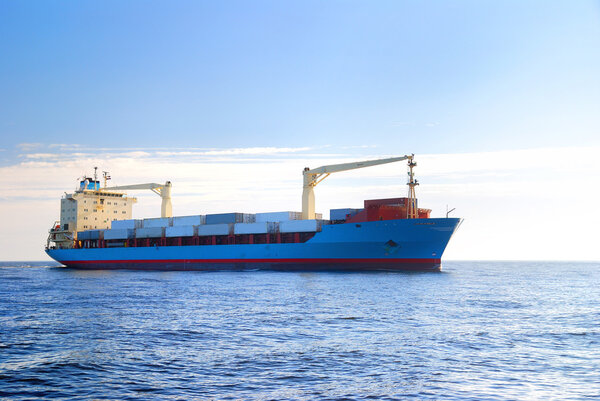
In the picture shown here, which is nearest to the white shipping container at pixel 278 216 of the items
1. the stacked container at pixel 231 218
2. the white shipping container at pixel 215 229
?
the stacked container at pixel 231 218

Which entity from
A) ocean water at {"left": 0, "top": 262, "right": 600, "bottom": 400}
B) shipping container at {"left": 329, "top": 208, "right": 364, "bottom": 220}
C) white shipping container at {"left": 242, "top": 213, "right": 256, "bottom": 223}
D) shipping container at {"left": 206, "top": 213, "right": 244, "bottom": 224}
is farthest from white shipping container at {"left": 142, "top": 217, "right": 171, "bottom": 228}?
ocean water at {"left": 0, "top": 262, "right": 600, "bottom": 400}

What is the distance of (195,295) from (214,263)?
3192cm

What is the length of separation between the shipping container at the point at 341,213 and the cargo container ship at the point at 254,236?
0.11 meters

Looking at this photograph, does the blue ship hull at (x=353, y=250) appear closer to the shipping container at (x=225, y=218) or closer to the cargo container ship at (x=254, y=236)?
the cargo container ship at (x=254, y=236)

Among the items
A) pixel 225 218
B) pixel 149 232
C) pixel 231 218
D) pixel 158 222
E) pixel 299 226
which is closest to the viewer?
pixel 299 226

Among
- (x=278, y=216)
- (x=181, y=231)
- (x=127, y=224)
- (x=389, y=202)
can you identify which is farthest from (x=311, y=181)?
(x=127, y=224)

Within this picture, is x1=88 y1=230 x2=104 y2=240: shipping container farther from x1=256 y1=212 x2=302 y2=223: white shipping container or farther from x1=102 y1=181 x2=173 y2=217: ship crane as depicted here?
x1=256 y1=212 x2=302 y2=223: white shipping container

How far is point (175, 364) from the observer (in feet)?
44.2

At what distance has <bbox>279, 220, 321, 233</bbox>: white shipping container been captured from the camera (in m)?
56.2

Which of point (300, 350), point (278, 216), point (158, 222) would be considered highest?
point (278, 216)

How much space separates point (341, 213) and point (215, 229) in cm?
1673

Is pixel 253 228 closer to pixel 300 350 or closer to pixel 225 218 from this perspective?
pixel 225 218

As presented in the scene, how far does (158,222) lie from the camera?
70375 millimetres

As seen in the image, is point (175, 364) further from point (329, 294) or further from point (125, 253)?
point (125, 253)
